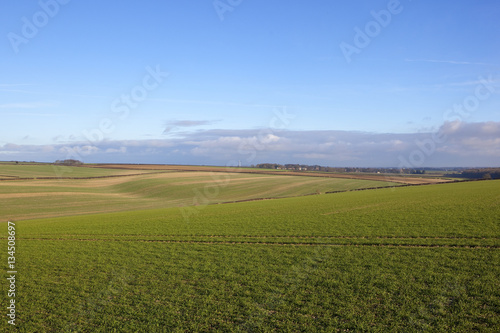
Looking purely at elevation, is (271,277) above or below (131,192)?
above

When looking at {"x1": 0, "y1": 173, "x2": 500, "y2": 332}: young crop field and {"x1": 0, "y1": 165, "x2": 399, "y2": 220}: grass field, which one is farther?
{"x1": 0, "y1": 165, "x2": 399, "y2": 220}: grass field

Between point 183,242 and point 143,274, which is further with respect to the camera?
point 183,242

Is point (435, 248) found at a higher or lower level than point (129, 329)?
higher

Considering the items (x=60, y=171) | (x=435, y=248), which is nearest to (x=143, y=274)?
(x=435, y=248)

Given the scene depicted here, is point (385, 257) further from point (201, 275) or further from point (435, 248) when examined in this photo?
point (201, 275)

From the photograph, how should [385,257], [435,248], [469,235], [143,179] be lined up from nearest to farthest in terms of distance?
[385,257], [435,248], [469,235], [143,179]

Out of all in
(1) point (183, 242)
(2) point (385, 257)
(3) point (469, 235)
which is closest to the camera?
(2) point (385, 257)

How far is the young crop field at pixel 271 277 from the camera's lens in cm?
1188

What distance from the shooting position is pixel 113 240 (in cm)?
2683

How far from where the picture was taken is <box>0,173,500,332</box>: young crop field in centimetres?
1188

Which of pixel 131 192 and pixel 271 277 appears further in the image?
pixel 131 192

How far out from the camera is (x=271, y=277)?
16.3 meters

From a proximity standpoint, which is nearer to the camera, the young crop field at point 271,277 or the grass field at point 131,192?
the young crop field at point 271,277

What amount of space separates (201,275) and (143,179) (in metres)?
87.2
